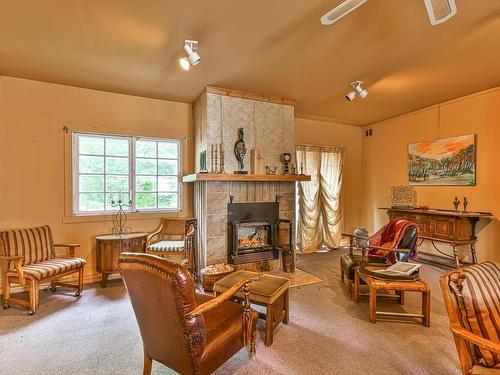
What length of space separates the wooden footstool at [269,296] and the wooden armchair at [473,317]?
1.24 metres

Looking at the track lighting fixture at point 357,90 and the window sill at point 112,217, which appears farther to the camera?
the window sill at point 112,217

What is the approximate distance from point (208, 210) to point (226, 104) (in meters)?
1.60

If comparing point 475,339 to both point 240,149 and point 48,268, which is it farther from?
point 48,268

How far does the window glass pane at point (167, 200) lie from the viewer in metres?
4.39

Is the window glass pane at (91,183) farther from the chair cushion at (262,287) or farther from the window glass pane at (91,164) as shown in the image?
the chair cushion at (262,287)

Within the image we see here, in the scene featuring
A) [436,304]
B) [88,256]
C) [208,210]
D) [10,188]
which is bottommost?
[436,304]

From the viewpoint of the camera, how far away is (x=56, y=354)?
2131mm

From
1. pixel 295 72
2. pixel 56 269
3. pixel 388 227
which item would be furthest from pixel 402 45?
pixel 56 269

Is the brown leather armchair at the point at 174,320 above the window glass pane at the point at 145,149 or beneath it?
beneath

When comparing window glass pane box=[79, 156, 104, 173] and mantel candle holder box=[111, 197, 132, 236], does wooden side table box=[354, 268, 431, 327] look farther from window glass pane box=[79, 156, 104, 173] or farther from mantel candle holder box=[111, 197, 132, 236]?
window glass pane box=[79, 156, 104, 173]

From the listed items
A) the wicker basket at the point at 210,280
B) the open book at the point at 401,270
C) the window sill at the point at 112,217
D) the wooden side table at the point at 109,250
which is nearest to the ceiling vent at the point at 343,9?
the open book at the point at 401,270

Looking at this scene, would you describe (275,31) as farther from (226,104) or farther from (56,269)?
(56,269)

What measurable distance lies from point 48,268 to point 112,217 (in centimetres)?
117

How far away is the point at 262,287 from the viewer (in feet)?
7.72
